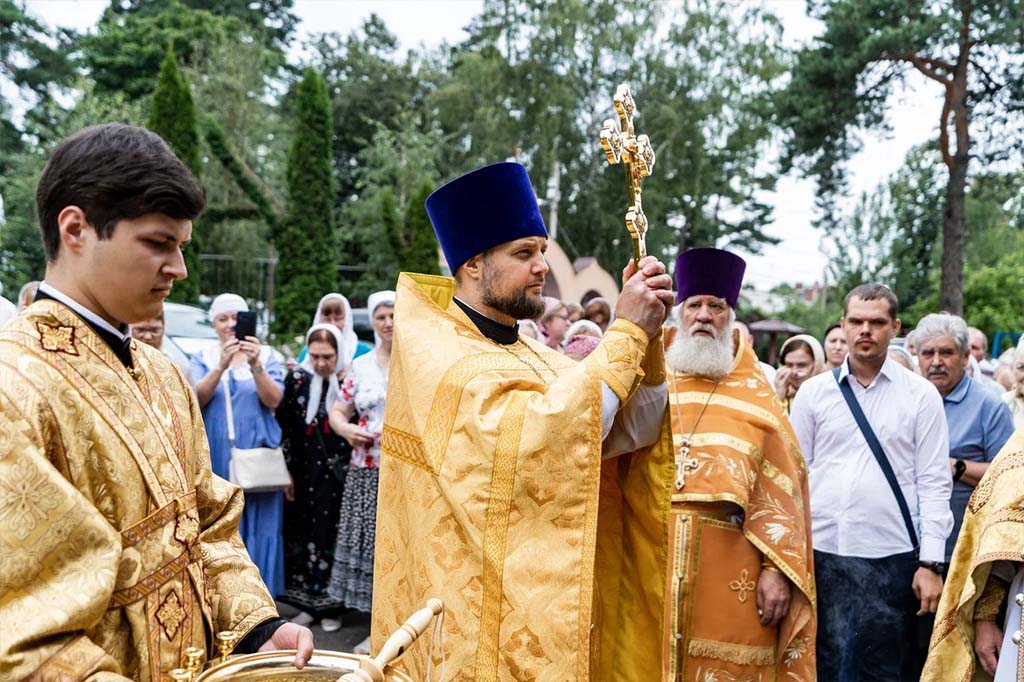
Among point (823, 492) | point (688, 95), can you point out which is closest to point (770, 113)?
point (688, 95)

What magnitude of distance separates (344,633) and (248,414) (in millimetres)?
1573

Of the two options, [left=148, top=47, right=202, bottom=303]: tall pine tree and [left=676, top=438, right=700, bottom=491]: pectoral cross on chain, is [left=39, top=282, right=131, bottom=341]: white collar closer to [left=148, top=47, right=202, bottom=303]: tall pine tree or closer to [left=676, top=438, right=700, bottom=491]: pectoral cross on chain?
[left=676, top=438, right=700, bottom=491]: pectoral cross on chain

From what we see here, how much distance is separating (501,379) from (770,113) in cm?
1979

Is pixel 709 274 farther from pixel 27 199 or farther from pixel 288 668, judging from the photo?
pixel 27 199

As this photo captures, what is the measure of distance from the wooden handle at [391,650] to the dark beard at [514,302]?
4.35 feet

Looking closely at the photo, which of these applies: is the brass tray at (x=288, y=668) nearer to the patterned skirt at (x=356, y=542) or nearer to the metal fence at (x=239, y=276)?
the patterned skirt at (x=356, y=542)

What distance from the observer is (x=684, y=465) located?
4039 mm

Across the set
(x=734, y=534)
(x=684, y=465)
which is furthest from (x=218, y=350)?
(x=734, y=534)

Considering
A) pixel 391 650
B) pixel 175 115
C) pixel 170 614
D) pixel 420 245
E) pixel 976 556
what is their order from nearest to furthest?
pixel 391 650
pixel 170 614
pixel 976 556
pixel 175 115
pixel 420 245

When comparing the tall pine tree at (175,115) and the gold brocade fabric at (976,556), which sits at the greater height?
the tall pine tree at (175,115)

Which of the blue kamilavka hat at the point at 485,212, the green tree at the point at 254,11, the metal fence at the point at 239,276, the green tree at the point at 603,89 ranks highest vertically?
the green tree at the point at 254,11

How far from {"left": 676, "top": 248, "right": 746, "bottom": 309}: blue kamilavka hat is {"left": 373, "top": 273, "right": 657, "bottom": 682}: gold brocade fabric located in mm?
1761

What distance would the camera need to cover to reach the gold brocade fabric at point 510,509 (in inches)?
102

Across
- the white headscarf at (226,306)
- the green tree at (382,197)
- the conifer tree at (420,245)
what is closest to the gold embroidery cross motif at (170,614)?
the white headscarf at (226,306)
